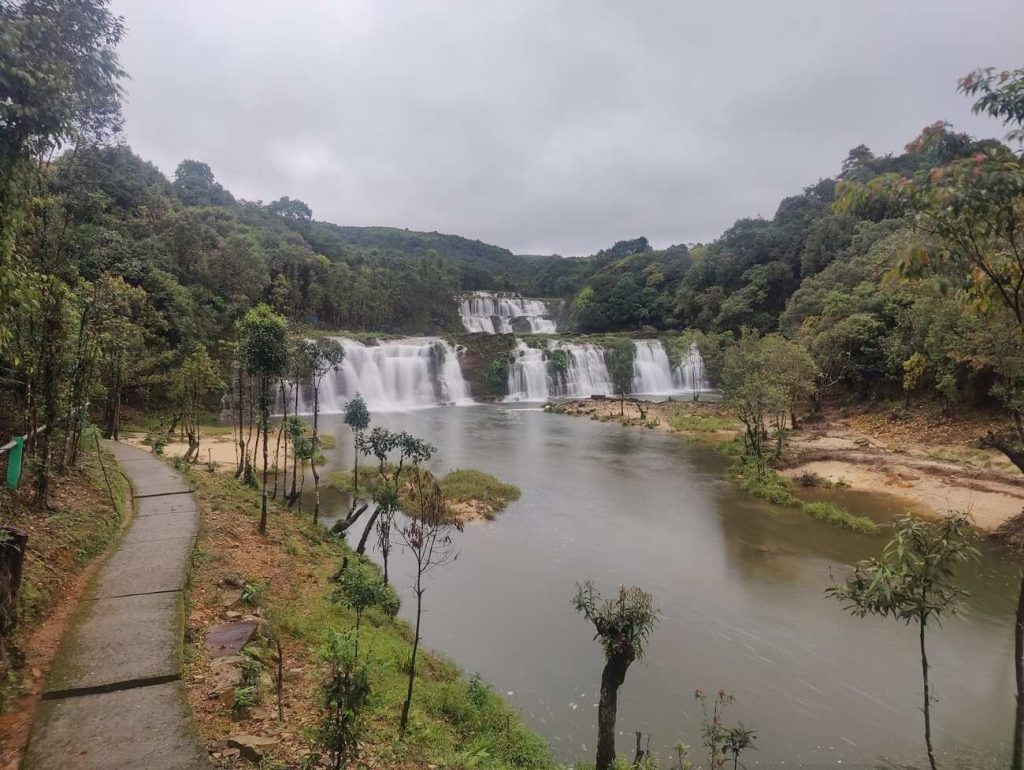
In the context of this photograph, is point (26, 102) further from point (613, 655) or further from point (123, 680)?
point (613, 655)

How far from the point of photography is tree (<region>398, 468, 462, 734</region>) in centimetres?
668

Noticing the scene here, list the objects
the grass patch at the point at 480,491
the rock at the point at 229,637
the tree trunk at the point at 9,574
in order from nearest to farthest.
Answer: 1. the tree trunk at the point at 9,574
2. the rock at the point at 229,637
3. the grass patch at the point at 480,491

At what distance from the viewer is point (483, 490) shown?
17844mm

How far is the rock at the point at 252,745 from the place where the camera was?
4316 mm

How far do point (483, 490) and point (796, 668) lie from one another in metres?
10.8

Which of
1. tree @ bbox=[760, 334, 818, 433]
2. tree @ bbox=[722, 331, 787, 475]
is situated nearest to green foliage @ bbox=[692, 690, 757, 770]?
tree @ bbox=[722, 331, 787, 475]

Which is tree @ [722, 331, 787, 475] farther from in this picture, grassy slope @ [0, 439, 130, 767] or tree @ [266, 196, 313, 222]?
tree @ [266, 196, 313, 222]

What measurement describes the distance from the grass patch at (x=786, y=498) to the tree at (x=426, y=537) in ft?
33.9

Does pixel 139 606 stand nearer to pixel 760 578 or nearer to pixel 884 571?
pixel 884 571

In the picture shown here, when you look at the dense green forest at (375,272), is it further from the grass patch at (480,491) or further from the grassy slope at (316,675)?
the grass patch at (480,491)

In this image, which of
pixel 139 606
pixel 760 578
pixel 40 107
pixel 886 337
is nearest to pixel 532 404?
pixel 886 337

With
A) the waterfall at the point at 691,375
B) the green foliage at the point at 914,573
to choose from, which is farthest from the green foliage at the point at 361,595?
the waterfall at the point at 691,375

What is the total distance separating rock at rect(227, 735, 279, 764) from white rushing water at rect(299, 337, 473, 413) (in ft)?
111

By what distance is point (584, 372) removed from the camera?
156ft
